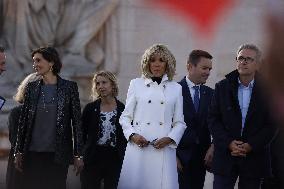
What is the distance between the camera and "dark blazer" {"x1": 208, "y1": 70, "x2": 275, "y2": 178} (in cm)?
636

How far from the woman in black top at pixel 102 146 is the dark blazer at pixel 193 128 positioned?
0.55 metres

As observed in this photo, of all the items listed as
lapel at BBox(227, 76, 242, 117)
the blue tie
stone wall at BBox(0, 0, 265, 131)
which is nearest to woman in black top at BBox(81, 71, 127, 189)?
the blue tie

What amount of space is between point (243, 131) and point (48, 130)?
60.9 inches

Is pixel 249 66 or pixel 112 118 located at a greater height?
pixel 249 66

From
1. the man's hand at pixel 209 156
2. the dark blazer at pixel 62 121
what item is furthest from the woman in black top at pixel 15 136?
the man's hand at pixel 209 156

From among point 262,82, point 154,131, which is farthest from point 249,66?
point 154,131

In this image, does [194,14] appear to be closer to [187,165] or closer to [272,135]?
[187,165]

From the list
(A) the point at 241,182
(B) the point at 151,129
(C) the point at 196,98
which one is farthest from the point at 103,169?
(A) the point at 241,182

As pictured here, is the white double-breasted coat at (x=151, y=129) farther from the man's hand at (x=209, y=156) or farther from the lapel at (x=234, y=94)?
the man's hand at (x=209, y=156)

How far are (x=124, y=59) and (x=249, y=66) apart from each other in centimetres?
398

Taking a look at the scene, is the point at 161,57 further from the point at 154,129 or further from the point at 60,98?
the point at 60,98

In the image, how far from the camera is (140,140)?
6125mm

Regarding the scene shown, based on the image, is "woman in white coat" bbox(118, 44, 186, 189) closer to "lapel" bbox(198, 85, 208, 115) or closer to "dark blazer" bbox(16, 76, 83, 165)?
"dark blazer" bbox(16, 76, 83, 165)

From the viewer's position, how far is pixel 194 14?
1024cm
